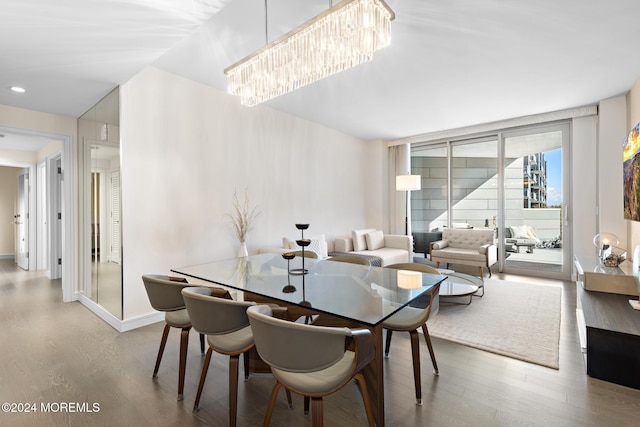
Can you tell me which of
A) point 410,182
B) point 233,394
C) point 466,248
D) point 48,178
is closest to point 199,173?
point 233,394

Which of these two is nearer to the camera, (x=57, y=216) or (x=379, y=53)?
(x=379, y=53)

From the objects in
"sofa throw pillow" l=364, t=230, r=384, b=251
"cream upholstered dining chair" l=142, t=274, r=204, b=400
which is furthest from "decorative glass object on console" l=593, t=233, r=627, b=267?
"cream upholstered dining chair" l=142, t=274, r=204, b=400

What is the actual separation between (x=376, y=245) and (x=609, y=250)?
3.18 metres

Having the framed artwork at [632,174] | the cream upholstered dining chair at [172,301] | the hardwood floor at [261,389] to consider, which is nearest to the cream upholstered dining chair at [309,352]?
the hardwood floor at [261,389]

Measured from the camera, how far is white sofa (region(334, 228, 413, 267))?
210 inches

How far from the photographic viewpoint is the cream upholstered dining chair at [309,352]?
3.91ft

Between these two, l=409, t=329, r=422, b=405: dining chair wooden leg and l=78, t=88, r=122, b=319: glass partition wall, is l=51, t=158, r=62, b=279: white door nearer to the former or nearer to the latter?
l=78, t=88, r=122, b=319: glass partition wall

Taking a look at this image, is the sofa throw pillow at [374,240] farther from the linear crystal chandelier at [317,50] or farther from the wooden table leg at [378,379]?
the wooden table leg at [378,379]

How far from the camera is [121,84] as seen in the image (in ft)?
9.87

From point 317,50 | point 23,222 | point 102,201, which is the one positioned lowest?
point 23,222

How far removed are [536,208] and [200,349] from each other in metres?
5.76

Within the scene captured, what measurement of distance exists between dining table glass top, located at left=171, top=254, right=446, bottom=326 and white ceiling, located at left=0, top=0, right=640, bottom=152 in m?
1.78

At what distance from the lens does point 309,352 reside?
1.21 metres

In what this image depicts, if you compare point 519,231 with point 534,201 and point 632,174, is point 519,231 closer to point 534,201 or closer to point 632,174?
point 534,201
